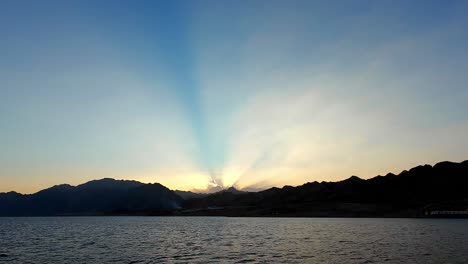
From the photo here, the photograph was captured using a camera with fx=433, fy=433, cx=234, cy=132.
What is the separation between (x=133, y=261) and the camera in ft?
226

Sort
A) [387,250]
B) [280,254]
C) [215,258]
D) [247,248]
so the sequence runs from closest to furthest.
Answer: [215,258] → [280,254] → [387,250] → [247,248]

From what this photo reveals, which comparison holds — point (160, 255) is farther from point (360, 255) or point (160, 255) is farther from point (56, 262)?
point (360, 255)

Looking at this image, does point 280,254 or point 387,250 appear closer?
point 280,254

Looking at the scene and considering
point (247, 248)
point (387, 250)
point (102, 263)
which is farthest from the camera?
point (247, 248)

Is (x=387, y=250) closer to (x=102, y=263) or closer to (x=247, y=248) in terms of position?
(x=247, y=248)

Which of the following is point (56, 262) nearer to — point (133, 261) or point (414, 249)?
point (133, 261)

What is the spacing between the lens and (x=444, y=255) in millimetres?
72125

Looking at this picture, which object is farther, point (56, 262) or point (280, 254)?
point (280, 254)

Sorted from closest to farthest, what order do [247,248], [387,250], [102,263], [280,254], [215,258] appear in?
[102,263] < [215,258] < [280,254] < [387,250] < [247,248]

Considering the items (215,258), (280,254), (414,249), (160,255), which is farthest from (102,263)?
(414,249)

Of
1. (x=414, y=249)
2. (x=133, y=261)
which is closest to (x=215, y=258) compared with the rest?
(x=133, y=261)

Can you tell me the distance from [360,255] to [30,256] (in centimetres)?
5846

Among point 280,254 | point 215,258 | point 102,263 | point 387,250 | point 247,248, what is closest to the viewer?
point 102,263

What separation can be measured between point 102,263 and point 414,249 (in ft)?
188
